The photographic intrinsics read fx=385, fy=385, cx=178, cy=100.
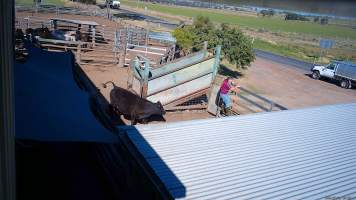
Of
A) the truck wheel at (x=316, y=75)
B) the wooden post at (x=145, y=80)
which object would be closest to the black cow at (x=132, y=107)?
the wooden post at (x=145, y=80)

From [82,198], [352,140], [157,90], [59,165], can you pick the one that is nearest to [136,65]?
[157,90]

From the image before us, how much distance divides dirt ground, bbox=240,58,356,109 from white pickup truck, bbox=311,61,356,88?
1.75ft

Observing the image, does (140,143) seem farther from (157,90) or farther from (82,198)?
(157,90)

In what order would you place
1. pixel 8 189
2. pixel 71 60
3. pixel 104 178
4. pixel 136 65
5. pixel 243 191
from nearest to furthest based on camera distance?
pixel 8 189
pixel 243 191
pixel 104 178
pixel 71 60
pixel 136 65

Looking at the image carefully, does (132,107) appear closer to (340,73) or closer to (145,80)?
(145,80)

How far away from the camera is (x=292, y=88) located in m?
25.0

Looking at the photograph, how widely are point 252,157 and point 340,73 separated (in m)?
26.0

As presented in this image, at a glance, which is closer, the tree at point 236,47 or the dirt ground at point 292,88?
the dirt ground at point 292,88

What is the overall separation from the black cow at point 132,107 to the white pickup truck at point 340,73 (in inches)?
859

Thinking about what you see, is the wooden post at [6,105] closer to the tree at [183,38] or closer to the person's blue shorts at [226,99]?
the person's blue shorts at [226,99]

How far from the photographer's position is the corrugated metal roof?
17.8 ft

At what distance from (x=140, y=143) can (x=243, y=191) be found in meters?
2.00

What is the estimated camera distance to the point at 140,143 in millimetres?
6477

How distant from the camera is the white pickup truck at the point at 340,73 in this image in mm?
28836
